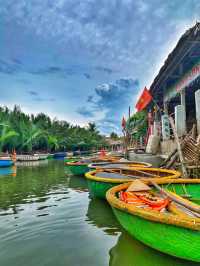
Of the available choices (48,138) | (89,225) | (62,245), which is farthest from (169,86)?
(48,138)

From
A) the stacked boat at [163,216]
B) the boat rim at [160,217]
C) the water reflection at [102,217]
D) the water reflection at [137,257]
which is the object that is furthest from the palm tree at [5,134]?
the boat rim at [160,217]

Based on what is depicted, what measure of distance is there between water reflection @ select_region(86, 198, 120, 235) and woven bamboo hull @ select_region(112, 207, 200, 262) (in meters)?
1.69

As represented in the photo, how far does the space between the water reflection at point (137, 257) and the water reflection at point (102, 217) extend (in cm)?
76

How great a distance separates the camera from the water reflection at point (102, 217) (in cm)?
548

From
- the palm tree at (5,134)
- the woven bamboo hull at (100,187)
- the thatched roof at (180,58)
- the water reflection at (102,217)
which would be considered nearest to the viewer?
the water reflection at (102,217)

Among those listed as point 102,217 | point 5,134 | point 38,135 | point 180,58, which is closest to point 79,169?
point 102,217

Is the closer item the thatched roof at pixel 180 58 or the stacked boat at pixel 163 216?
the stacked boat at pixel 163 216

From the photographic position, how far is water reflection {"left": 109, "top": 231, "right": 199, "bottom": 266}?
366 cm

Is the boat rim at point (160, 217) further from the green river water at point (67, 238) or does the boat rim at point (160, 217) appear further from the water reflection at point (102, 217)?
the water reflection at point (102, 217)

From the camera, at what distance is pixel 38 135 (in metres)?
43.7

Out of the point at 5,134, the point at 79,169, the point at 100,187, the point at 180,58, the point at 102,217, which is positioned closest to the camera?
the point at 102,217

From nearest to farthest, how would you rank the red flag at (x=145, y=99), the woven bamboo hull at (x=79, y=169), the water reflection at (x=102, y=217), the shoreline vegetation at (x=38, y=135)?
the water reflection at (x=102, y=217) → the red flag at (x=145, y=99) → the woven bamboo hull at (x=79, y=169) → the shoreline vegetation at (x=38, y=135)

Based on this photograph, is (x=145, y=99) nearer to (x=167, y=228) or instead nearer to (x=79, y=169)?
(x=79, y=169)

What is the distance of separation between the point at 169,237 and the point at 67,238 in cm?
252
